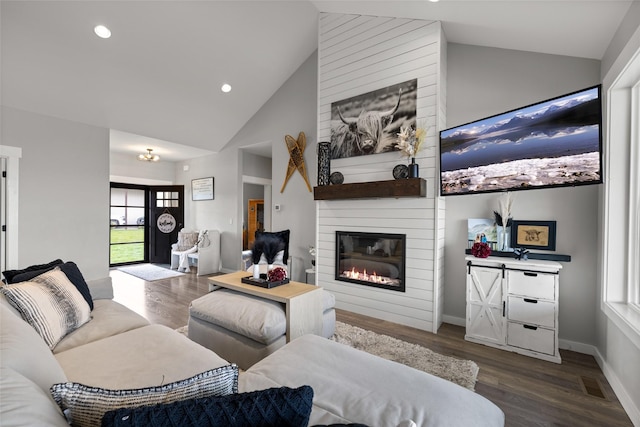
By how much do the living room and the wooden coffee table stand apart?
1657 millimetres

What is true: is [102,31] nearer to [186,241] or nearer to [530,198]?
[186,241]

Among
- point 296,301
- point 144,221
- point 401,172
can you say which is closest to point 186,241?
point 144,221

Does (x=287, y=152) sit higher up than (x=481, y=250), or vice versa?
(x=287, y=152)

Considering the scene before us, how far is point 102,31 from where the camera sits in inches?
125

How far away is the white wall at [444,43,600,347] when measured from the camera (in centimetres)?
253

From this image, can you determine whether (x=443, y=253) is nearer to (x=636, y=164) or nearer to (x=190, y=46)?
(x=636, y=164)

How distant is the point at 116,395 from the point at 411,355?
7.44ft

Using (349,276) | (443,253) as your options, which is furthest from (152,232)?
(443,253)

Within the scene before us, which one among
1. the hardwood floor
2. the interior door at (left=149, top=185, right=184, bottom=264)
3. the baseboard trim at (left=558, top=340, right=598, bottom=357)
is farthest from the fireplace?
the interior door at (left=149, top=185, right=184, bottom=264)

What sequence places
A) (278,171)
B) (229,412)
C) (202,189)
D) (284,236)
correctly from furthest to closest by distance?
(202,189) → (278,171) → (284,236) → (229,412)

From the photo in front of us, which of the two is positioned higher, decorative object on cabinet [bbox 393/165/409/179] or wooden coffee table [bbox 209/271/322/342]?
decorative object on cabinet [bbox 393/165/409/179]

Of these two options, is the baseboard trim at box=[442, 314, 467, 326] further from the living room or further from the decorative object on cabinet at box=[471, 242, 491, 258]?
the decorative object on cabinet at box=[471, 242, 491, 258]

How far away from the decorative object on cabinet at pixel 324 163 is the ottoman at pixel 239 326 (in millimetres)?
1901

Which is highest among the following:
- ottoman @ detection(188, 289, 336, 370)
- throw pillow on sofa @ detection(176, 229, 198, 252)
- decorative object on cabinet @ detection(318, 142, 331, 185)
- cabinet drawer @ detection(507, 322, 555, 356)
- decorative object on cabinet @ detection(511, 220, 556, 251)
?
decorative object on cabinet @ detection(318, 142, 331, 185)
